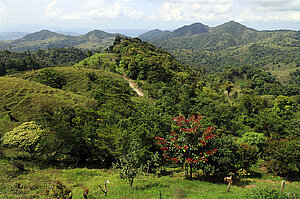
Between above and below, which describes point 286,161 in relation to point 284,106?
above

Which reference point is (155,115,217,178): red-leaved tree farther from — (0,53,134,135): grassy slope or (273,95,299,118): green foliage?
(273,95,299,118): green foliage

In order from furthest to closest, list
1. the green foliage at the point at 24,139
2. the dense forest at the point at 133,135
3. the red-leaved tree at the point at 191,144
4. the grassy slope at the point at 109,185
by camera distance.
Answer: the green foliage at the point at 24,139 < the dense forest at the point at 133,135 < the red-leaved tree at the point at 191,144 < the grassy slope at the point at 109,185

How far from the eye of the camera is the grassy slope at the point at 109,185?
1316cm

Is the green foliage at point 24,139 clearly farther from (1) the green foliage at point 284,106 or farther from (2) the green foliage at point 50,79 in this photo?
(1) the green foliage at point 284,106

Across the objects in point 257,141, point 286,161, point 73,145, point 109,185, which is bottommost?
point 109,185

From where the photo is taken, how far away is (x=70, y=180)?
17.1 meters

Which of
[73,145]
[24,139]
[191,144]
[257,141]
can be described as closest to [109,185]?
[73,145]

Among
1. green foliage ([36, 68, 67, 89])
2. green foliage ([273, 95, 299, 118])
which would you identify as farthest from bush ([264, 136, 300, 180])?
green foliage ([36, 68, 67, 89])

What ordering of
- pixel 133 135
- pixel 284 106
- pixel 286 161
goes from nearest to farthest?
1. pixel 286 161
2. pixel 133 135
3. pixel 284 106

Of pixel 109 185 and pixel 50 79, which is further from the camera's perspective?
pixel 50 79

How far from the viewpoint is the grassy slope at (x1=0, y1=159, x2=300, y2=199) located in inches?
518

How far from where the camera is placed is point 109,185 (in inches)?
618

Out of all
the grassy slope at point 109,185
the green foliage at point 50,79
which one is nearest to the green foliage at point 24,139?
the grassy slope at point 109,185

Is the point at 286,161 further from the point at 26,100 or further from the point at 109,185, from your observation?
the point at 26,100
